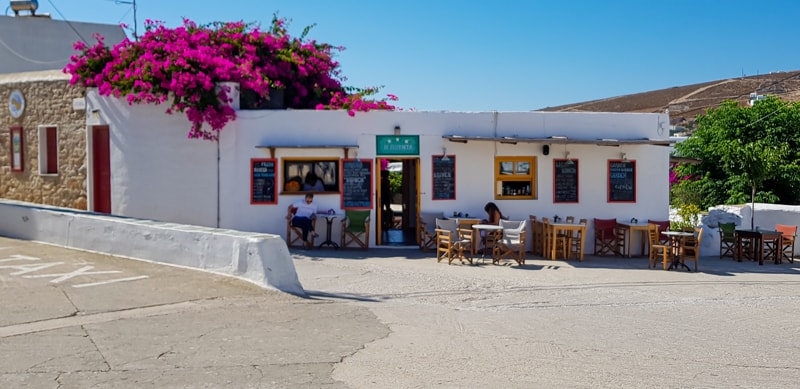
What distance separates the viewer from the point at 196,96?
14156mm

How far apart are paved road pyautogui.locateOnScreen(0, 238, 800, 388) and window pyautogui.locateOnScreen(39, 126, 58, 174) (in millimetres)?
5665

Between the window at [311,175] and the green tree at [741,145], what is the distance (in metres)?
12.5

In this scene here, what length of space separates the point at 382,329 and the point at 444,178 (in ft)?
26.0

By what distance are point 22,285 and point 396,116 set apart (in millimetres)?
8101

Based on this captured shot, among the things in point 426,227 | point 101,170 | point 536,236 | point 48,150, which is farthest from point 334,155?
point 48,150

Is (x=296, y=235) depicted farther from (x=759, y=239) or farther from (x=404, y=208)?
(x=759, y=239)

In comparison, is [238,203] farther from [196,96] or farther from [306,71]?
[306,71]

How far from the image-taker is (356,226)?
1460 cm

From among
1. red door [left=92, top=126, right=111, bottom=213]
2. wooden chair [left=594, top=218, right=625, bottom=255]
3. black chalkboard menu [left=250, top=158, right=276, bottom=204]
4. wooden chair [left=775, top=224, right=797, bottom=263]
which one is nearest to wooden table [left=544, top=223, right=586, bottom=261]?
wooden chair [left=594, top=218, right=625, bottom=255]

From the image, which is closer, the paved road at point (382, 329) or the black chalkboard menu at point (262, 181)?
the paved road at point (382, 329)

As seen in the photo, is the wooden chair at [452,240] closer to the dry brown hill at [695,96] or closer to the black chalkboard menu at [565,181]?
the black chalkboard menu at [565,181]

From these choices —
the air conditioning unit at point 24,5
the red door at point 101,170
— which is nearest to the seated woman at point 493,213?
the red door at point 101,170

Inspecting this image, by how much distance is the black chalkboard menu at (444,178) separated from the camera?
14.9 m

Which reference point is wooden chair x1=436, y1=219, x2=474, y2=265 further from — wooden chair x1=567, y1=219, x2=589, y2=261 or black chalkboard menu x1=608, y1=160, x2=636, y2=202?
black chalkboard menu x1=608, y1=160, x2=636, y2=202
